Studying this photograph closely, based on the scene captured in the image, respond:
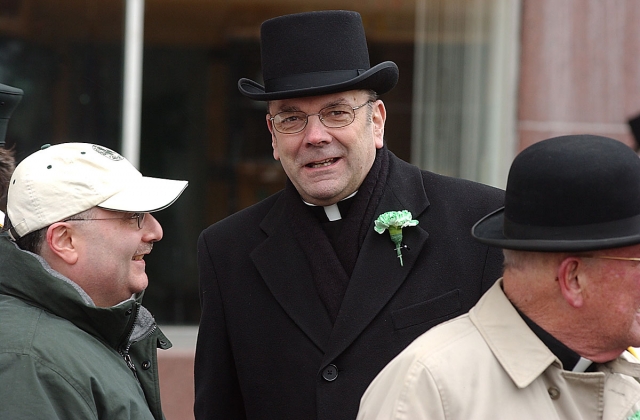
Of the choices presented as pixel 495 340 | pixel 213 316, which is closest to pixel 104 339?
pixel 213 316

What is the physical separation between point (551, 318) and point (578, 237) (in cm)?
22

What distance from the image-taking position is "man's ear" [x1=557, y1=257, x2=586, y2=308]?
218 cm

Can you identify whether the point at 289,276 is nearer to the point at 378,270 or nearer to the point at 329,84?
the point at 378,270

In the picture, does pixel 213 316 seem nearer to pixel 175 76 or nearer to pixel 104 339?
pixel 104 339

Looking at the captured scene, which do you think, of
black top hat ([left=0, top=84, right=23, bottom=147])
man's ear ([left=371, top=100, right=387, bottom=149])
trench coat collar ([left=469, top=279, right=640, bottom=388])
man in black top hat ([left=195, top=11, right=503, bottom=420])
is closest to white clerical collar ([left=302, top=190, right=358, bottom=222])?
man in black top hat ([left=195, top=11, right=503, bottom=420])

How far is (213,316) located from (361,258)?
0.60 meters

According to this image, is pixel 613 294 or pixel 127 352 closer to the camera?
pixel 613 294

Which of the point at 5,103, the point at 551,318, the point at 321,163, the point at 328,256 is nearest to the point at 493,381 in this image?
the point at 551,318

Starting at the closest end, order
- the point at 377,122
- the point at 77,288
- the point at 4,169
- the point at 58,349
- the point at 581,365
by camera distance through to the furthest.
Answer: the point at 581,365 → the point at 58,349 → the point at 77,288 → the point at 4,169 → the point at 377,122

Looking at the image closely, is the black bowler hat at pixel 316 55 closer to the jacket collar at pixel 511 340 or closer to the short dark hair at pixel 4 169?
the short dark hair at pixel 4 169

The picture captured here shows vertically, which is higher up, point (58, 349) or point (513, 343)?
point (513, 343)

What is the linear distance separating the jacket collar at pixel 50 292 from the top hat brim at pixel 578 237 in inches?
47.3

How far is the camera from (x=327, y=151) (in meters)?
3.17

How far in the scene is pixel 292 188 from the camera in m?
3.37
